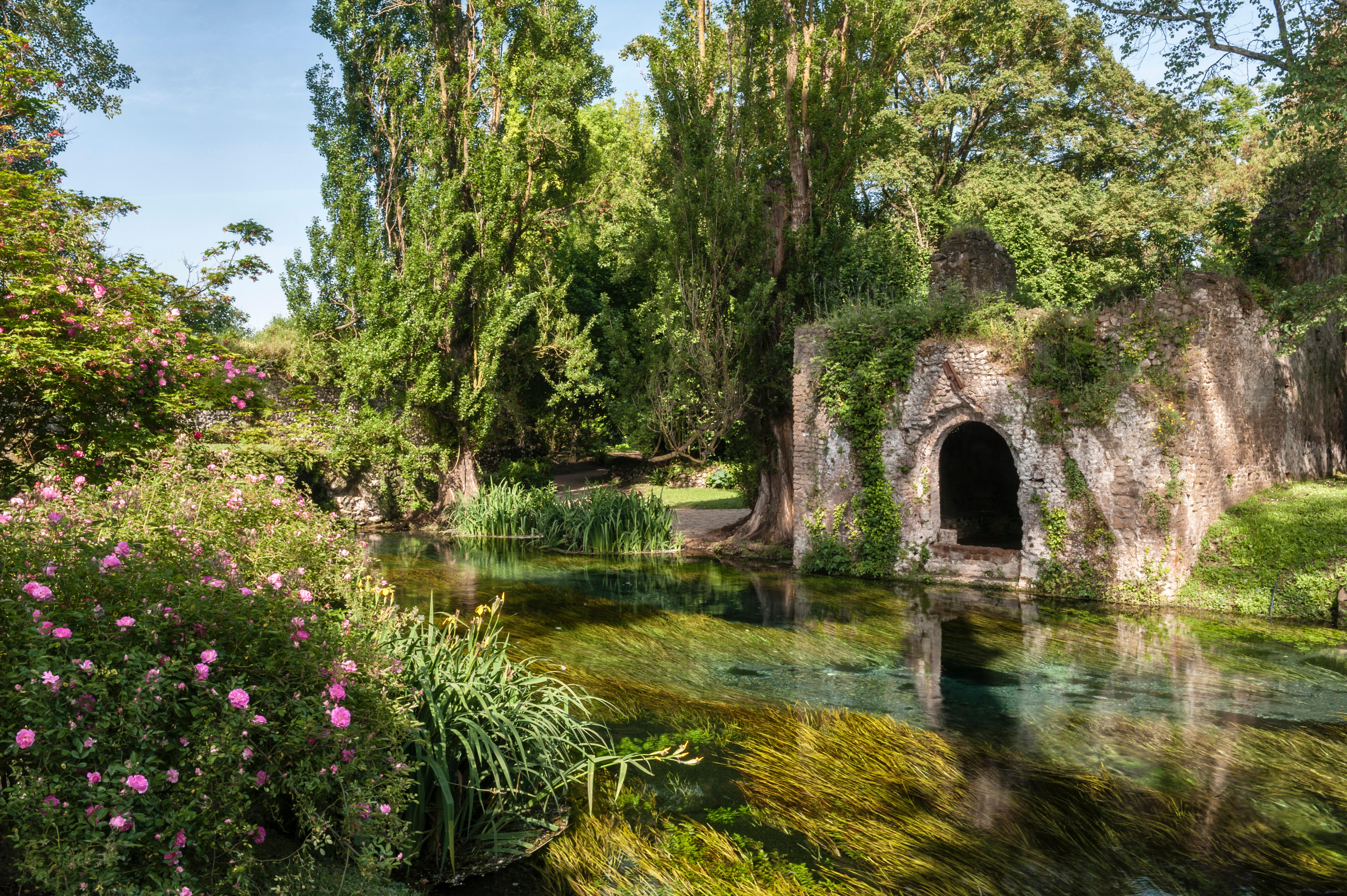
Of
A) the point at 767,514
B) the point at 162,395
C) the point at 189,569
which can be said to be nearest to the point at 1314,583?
the point at 767,514

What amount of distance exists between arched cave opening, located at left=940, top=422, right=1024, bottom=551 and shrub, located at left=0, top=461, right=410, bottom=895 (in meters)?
13.6

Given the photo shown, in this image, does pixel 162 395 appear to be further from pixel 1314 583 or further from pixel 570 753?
pixel 1314 583

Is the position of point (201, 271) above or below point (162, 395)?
above

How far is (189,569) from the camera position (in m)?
3.47

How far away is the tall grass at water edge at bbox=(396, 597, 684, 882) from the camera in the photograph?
415cm

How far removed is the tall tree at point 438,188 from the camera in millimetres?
17812

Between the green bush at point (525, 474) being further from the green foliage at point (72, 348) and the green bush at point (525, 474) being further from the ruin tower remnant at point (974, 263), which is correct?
the green foliage at point (72, 348)

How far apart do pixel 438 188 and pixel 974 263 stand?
11.2m

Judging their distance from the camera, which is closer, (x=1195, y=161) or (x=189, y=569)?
(x=189, y=569)

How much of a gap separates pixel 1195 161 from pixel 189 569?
25.9 m

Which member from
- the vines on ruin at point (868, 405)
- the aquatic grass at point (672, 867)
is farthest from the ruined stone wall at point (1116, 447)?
the aquatic grass at point (672, 867)

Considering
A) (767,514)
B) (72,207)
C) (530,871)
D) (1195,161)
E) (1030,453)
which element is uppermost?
(1195,161)

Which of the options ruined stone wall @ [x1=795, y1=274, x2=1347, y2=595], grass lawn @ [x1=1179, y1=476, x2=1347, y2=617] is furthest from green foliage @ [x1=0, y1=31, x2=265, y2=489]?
grass lawn @ [x1=1179, y1=476, x2=1347, y2=617]

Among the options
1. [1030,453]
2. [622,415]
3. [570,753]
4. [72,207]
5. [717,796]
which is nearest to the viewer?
[717,796]
